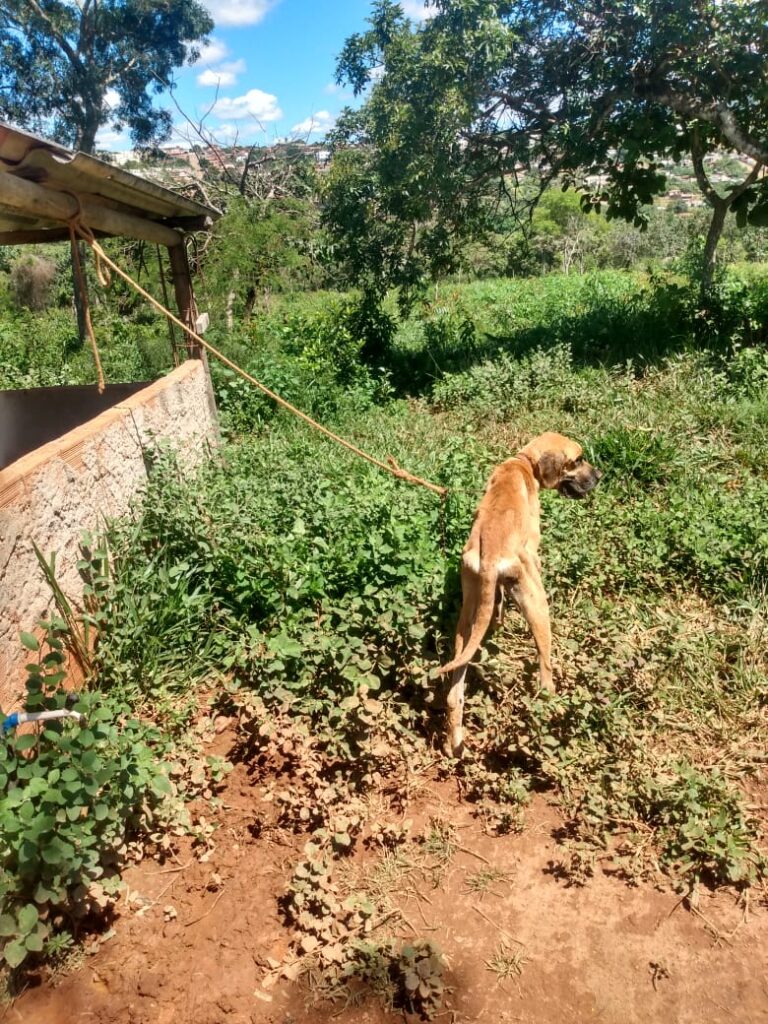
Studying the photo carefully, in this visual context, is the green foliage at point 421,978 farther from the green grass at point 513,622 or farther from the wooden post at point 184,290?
the wooden post at point 184,290

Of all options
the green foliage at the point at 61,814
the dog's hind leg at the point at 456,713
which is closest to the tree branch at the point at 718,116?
the dog's hind leg at the point at 456,713

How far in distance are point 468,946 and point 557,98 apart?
8136 millimetres

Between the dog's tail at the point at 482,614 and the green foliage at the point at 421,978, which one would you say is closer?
the green foliage at the point at 421,978

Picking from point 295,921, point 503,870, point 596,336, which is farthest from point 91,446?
point 596,336

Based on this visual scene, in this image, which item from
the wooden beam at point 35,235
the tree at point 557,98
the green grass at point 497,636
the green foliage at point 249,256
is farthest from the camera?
the green foliage at point 249,256

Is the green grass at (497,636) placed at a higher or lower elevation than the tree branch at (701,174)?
lower

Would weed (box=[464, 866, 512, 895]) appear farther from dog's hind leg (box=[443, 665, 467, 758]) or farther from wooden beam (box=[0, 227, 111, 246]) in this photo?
wooden beam (box=[0, 227, 111, 246])

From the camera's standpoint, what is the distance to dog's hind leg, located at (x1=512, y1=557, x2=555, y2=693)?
3.37 metres

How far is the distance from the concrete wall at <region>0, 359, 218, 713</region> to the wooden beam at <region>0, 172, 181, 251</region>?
105 cm

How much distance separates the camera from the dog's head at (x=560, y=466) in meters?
4.18

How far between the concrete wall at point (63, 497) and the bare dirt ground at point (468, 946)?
100 centimetres

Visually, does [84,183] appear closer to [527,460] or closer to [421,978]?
[527,460]

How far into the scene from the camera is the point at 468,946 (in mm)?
2668

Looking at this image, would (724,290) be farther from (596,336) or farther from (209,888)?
(209,888)
